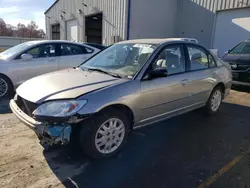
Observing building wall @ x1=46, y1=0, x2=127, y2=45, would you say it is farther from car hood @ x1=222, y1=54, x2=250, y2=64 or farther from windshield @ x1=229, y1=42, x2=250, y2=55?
car hood @ x1=222, y1=54, x2=250, y2=64

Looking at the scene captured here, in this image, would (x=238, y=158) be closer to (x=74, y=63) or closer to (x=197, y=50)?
(x=197, y=50)

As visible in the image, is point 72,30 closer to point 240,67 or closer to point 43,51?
point 43,51

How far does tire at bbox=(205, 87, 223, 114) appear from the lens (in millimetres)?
4898

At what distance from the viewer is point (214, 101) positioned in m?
5.00

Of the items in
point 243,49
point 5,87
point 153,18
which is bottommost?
point 5,87

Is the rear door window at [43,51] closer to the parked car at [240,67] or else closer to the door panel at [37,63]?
the door panel at [37,63]

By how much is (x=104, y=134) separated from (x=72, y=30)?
19.9 metres

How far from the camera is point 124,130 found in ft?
10.5

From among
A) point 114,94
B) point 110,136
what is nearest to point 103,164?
point 110,136

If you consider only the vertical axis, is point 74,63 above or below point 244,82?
above

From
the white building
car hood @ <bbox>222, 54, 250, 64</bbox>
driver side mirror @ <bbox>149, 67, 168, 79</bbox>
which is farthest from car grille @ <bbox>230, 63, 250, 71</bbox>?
the white building

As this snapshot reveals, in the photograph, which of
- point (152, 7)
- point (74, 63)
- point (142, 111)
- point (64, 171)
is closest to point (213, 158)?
point (142, 111)

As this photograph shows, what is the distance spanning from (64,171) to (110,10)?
14.7m

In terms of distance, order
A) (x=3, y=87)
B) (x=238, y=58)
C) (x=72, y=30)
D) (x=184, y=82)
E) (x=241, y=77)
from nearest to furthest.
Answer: (x=184, y=82), (x=3, y=87), (x=241, y=77), (x=238, y=58), (x=72, y=30)
